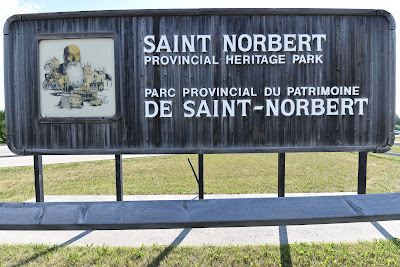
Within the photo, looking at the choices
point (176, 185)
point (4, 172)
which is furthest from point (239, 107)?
point (4, 172)

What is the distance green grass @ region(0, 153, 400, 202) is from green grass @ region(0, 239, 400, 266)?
3.12 metres

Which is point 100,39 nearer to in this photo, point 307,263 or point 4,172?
point 307,263

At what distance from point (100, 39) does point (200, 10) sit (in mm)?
1718

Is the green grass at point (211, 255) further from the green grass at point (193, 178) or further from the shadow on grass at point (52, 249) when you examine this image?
the green grass at point (193, 178)

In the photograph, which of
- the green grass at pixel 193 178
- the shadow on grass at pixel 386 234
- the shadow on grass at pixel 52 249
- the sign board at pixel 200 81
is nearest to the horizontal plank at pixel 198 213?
the sign board at pixel 200 81

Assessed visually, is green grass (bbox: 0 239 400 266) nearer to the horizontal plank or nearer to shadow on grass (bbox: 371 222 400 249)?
shadow on grass (bbox: 371 222 400 249)

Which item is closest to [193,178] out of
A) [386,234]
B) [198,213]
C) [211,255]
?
[211,255]

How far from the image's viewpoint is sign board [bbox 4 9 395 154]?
348cm

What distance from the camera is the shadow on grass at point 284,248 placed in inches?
135

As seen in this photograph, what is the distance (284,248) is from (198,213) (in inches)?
74.9

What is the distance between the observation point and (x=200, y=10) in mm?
3420

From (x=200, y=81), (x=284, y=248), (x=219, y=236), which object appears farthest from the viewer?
(x=219, y=236)

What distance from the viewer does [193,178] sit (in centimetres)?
880

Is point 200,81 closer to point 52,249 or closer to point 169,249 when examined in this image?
point 169,249
